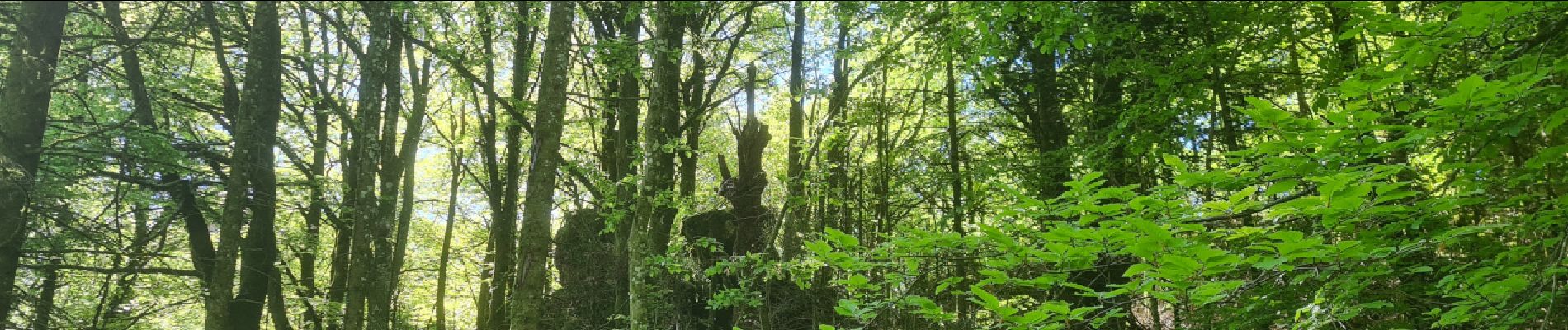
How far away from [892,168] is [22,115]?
900 cm

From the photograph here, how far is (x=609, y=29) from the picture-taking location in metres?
11.9

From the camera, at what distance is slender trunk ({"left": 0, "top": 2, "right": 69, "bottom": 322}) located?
6754mm

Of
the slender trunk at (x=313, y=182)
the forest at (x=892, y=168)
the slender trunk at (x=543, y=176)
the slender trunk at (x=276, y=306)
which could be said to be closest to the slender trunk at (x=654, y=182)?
the forest at (x=892, y=168)

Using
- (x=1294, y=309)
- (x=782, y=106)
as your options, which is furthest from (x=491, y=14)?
(x=1294, y=309)

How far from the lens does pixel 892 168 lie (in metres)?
11.3

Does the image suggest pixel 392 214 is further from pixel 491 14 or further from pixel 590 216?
pixel 590 216

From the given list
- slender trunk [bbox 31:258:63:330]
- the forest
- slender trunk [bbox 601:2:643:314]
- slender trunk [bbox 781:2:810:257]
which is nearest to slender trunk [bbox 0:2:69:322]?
the forest

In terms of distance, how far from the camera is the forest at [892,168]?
3219mm

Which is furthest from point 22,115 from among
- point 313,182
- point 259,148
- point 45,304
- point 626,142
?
point 626,142

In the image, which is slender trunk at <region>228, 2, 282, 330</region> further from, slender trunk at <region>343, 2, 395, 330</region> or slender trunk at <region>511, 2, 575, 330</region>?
slender trunk at <region>511, 2, 575, 330</region>

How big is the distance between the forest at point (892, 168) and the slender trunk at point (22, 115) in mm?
30

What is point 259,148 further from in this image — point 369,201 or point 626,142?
point 626,142

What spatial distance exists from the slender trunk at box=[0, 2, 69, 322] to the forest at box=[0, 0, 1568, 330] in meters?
0.03

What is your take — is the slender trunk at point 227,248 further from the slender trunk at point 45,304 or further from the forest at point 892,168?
the slender trunk at point 45,304
